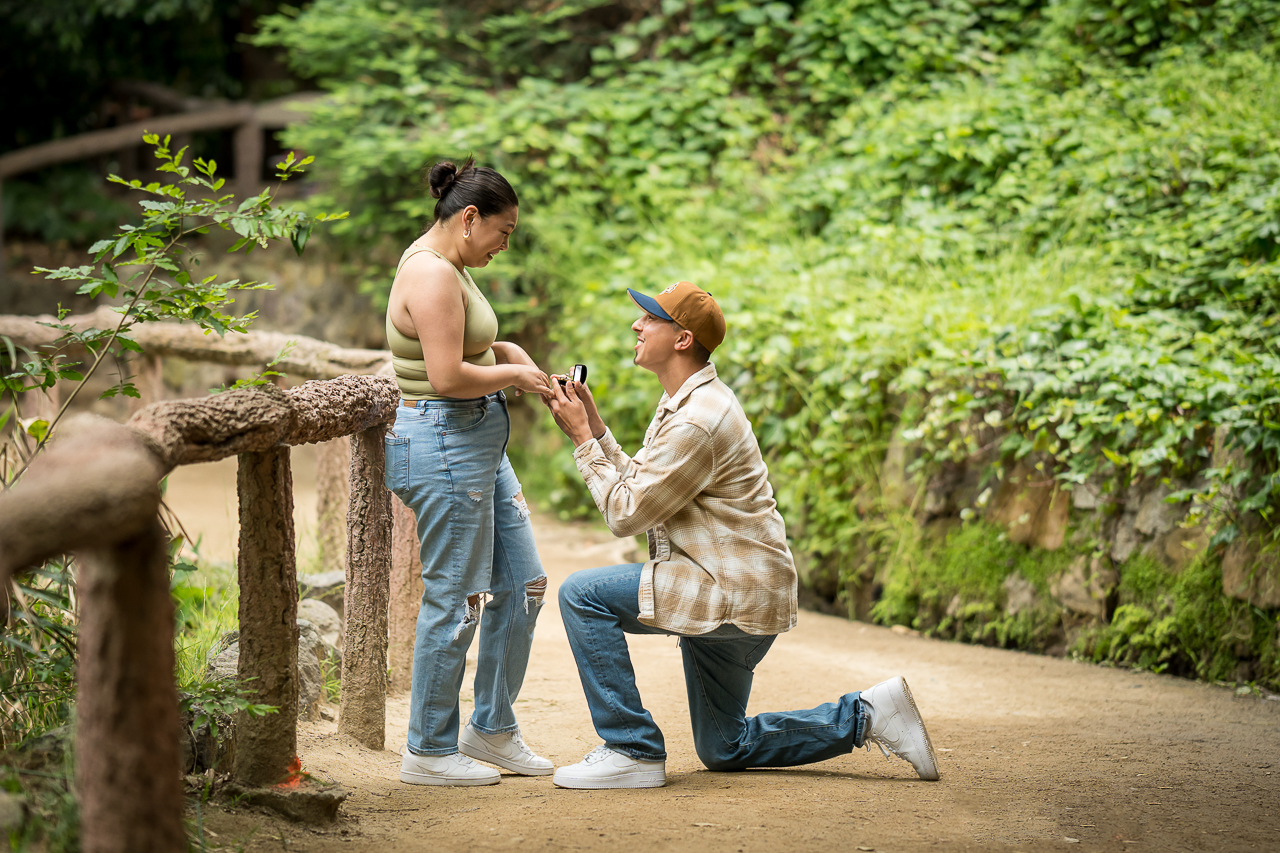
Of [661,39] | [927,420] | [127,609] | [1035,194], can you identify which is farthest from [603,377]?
[127,609]

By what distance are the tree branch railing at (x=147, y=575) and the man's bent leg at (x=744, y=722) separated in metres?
1.12

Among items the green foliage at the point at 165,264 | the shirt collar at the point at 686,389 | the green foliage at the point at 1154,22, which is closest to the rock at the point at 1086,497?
the shirt collar at the point at 686,389

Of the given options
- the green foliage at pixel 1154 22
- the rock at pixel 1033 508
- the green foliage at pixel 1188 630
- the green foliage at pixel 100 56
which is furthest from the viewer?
the green foliage at pixel 100 56

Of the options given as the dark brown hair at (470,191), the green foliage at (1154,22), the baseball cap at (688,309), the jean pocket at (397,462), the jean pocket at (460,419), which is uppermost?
the green foliage at (1154,22)

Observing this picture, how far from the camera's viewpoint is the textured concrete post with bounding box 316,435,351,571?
15.9 feet

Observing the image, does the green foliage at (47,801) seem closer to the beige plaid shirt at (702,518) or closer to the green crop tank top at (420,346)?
the green crop tank top at (420,346)

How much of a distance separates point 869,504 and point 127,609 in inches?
169

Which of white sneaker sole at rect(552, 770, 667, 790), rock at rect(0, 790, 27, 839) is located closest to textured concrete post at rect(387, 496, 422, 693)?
white sneaker sole at rect(552, 770, 667, 790)

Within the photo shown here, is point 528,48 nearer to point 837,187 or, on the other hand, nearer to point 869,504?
point 837,187

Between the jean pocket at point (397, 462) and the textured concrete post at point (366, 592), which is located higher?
the jean pocket at point (397, 462)

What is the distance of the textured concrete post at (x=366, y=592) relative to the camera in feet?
10.3

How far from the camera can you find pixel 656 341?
2.94 m

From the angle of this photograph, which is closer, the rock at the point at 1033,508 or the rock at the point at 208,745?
the rock at the point at 208,745

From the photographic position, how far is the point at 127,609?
1.74 meters
